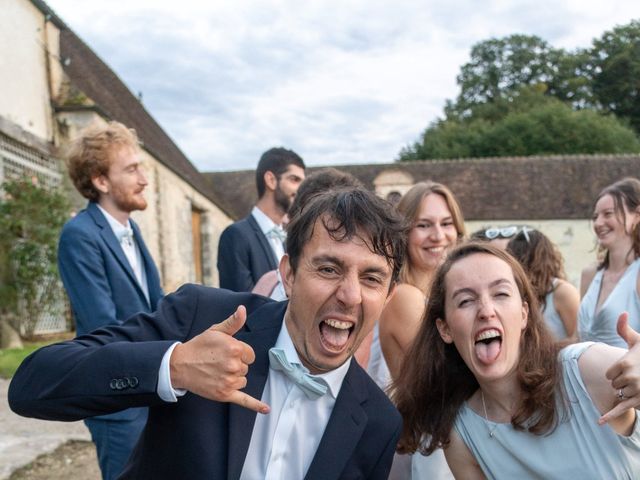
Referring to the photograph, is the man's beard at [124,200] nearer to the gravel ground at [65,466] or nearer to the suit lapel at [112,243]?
the suit lapel at [112,243]

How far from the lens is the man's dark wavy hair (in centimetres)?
207

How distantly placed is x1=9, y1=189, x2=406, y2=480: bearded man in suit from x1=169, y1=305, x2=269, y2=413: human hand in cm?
4

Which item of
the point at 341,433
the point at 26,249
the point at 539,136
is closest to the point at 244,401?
the point at 341,433

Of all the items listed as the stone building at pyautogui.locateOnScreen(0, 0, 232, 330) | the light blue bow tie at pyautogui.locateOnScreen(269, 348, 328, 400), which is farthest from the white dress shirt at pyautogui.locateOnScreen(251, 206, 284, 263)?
the stone building at pyautogui.locateOnScreen(0, 0, 232, 330)

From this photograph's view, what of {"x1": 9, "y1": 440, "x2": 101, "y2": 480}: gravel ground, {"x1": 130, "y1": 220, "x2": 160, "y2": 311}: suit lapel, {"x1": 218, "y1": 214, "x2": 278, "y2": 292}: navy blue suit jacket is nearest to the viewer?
{"x1": 130, "y1": 220, "x2": 160, "y2": 311}: suit lapel

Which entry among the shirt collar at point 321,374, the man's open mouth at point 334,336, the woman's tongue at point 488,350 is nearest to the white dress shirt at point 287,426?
the shirt collar at point 321,374

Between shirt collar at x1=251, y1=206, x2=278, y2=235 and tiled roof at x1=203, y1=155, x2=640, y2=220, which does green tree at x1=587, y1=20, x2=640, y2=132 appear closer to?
tiled roof at x1=203, y1=155, x2=640, y2=220

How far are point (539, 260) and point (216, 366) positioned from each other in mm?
3048

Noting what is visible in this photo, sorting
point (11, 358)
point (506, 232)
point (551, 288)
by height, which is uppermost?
point (506, 232)

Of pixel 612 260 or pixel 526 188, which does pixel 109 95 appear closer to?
pixel 612 260

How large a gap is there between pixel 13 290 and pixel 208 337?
959cm

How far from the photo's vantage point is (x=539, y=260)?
4137 mm

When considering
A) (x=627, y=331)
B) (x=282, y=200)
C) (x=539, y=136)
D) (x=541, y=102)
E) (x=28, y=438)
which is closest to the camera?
(x=627, y=331)

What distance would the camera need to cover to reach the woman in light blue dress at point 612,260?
4.22m
